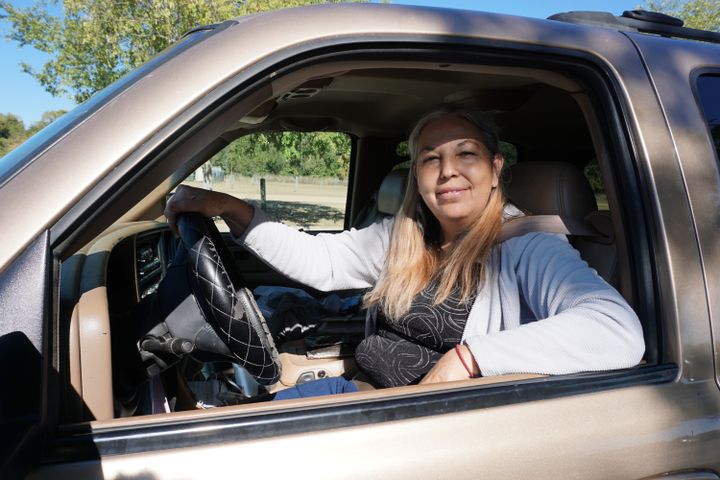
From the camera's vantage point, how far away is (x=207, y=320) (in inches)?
59.2

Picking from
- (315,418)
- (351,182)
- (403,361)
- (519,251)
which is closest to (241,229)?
(403,361)

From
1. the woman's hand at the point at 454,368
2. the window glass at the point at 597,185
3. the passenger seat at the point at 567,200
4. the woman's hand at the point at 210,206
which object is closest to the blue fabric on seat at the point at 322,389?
the woman's hand at the point at 454,368

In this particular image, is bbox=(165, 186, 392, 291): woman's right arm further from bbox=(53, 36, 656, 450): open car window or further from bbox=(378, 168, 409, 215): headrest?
bbox=(378, 168, 409, 215): headrest

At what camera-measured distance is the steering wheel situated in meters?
1.45

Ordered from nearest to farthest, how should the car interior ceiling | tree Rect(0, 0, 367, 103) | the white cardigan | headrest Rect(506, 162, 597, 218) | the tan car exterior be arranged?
the tan car exterior, the white cardigan, the car interior ceiling, headrest Rect(506, 162, 597, 218), tree Rect(0, 0, 367, 103)

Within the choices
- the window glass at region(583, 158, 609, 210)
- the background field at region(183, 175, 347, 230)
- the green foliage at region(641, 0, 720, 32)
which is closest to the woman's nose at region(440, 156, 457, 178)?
the window glass at region(583, 158, 609, 210)

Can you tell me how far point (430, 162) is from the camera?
189 centimetres

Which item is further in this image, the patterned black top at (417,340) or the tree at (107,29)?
the tree at (107,29)

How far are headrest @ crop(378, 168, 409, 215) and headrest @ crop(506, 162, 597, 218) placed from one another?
2.93 ft

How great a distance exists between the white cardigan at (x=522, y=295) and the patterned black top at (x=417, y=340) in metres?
0.08

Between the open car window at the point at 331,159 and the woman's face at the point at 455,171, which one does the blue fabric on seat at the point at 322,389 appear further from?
the woman's face at the point at 455,171

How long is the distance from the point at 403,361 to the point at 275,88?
96cm

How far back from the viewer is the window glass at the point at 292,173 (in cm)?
288

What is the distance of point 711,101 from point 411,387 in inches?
42.8
